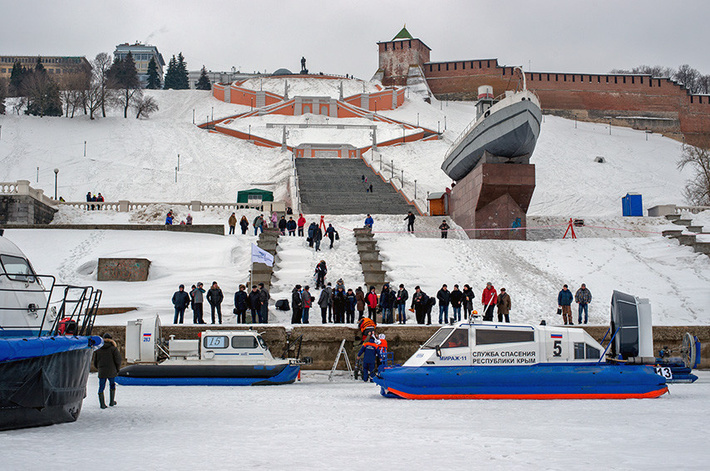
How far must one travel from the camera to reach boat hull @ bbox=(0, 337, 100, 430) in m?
7.14

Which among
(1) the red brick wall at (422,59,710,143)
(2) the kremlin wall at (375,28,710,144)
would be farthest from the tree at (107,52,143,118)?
(1) the red brick wall at (422,59,710,143)

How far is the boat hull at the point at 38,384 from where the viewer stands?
714 centimetres

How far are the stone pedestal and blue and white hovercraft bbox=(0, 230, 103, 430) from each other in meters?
20.4

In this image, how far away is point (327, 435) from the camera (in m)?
7.28

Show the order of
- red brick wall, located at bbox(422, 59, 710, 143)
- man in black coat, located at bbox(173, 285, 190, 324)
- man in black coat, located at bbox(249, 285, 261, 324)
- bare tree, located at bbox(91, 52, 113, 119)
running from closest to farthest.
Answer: man in black coat, located at bbox(173, 285, 190, 324), man in black coat, located at bbox(249, 285, 261, 324), bare tree, located at bbox(91, 52, 113, 119), red brick wall, located at bbox(422, 59, 710, 143)

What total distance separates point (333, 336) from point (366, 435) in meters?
7.52

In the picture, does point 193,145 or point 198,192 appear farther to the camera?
point 193,145

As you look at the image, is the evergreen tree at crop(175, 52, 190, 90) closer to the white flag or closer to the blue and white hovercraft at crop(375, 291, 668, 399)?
the white flag

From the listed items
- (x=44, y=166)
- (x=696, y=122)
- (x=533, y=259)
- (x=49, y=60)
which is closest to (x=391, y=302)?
(x=533, y=259)

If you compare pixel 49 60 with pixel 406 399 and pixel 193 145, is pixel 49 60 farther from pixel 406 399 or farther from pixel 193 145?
pixel 406 399

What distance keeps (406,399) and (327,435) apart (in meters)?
3.90

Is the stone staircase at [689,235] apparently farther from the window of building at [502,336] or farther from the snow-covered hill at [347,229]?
the window of building at [502,336]

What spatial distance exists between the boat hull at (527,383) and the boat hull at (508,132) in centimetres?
1760

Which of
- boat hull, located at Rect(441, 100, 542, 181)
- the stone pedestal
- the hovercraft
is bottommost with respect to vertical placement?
the hovercraft
